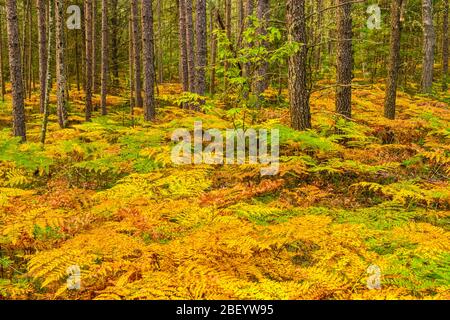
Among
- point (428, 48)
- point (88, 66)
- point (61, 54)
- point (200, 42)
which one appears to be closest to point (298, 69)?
point (200, 42)

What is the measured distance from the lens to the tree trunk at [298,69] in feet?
24.7

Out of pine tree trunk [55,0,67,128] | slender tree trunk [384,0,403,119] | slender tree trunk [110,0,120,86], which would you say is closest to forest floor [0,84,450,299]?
pine tree trunk [55,0,67,128]

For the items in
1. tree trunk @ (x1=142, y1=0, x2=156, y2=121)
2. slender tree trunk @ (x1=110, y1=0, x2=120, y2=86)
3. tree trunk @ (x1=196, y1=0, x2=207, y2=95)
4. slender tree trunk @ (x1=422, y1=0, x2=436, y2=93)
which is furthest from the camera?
slender tree trunk @ (x1=110, y1=0, x2=120, y2=86)

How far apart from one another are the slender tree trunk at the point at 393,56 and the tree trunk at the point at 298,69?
4575 millimetres

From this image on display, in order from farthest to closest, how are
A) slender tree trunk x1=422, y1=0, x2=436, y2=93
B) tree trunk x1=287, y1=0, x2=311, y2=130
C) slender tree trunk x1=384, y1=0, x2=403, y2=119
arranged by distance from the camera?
slender tree trunk x1=422, y1=0, x2=436, y2=93, slender tree trunk x1=384, y1=0, x2=403, y2=119, tree trunk x1=287, y1=0, x2=311, y2=130

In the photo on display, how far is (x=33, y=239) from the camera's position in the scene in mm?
4840

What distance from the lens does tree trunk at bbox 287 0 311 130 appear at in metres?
7.54

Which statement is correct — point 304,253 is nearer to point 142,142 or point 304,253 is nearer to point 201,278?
point 201,278

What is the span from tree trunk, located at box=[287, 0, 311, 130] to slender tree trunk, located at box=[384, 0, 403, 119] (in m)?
4.58

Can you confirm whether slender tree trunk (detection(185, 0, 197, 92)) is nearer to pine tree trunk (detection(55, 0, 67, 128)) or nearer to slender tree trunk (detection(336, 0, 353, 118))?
pine tree trunk (detection(55, 0, 67, 128))

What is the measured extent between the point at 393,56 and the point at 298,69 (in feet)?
15.8

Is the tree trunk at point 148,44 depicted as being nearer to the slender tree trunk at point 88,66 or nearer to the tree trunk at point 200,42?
the tree trunk at point 200,42
